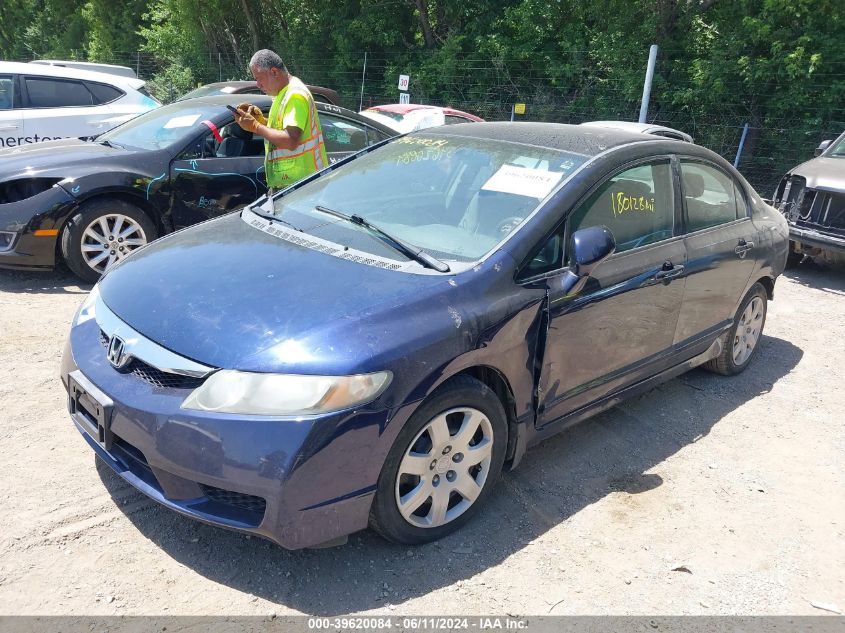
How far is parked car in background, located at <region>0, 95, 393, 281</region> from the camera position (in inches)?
214

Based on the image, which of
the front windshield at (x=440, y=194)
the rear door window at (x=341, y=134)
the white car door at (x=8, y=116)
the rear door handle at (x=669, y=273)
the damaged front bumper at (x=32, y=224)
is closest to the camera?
the front windshield at (x=440, y=194)

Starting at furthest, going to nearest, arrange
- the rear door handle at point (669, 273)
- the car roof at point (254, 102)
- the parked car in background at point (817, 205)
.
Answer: the parked car in background at point (817, 205) → the car roof at point (254, 102) → the rear door handle at point (669, 273)

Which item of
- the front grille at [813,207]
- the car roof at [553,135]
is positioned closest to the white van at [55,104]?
the car roof at [553,135]

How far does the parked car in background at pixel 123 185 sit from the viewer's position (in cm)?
544

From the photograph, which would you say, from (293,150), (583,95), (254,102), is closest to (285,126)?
(293,150)

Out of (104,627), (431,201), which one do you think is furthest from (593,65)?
(104,627)

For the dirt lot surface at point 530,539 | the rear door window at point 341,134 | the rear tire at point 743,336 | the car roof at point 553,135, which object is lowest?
the dirt lot surface at point 530,539

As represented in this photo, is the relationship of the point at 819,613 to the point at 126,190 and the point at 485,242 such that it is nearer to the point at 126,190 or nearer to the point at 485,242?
the point at 485,242

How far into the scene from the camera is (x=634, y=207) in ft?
12.1

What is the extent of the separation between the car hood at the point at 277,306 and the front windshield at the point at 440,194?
31cm

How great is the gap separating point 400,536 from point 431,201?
1.61 m

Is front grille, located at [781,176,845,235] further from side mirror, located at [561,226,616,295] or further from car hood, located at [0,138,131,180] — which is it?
car hood, located at [0,138,131,180]

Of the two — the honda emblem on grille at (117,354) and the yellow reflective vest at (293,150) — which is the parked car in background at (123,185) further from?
the honda emblem on grille at (117,354)

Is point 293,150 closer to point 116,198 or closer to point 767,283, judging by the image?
point 116,198
